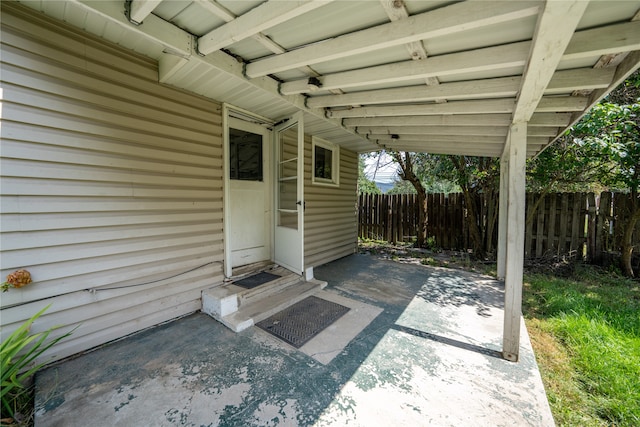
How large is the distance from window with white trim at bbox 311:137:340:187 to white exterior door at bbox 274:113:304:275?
0.81 m

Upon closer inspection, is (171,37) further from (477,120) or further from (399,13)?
(477,120)

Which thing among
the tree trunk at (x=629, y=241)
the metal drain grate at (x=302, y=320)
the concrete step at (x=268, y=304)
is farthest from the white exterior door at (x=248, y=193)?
the tree trunk at (x=629, y=241)

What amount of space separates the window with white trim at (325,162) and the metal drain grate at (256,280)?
196cm

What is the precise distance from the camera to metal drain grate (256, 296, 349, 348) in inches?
94.3

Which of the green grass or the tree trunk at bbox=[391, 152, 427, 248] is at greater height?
the tree trunk at bbox=[391, 152, 427, 248]

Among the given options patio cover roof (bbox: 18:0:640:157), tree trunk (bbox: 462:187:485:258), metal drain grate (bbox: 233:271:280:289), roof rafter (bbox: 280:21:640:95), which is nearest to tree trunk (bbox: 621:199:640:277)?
tree trunk (bbox: 462:187:485:258)

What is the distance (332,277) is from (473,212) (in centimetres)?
400

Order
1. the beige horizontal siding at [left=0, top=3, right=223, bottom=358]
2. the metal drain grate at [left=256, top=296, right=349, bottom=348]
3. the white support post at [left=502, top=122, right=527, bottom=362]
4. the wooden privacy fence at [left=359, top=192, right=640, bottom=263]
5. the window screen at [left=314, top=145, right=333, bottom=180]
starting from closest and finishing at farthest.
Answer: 1. the beige horizontal siding at [left=0, top=3, right=223, bottom=358]
2. the white support post at [left=502, top=122, right=527, bottom=362]
3. the metal drain grate at [left=256, top=296, right=349, bottom=348]
4. the wooden privacy fence at [left=359, top=192, right=640, bottom=263]
5. the window screen at [left=314, top=145, right=333, bottom=180]

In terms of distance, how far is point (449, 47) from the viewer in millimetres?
1668

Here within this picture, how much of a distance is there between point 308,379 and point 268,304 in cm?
117

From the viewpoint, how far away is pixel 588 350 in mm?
2152

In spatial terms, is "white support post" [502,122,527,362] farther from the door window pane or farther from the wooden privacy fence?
the wooden privacy fence

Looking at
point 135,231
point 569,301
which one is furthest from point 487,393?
point 135,231

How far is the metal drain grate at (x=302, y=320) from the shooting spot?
239cm
